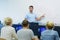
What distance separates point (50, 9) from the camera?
6.19 metres

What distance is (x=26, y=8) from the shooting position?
655cm

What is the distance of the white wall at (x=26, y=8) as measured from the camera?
6133 mm

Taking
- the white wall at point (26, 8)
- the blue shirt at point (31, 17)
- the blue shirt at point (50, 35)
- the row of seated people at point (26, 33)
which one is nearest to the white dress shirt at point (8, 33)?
the row of seated people at point (26, 33)

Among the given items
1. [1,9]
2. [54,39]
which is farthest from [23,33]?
[1,9]

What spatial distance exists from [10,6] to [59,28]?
2.30m

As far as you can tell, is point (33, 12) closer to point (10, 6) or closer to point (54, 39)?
point (10, 6)

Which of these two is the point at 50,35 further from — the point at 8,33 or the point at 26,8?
the point at 26,8

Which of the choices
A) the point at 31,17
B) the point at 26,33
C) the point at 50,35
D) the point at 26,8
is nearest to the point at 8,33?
the point at 26,33

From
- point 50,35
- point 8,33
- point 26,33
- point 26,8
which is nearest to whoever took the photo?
point 50,35

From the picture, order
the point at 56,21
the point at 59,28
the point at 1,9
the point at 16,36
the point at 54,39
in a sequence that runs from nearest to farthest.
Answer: the point at 54,39 → the point at 16,36 → the point at 59,28 → the point at 56,21 → the point at 1,9

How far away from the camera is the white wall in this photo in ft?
20.1

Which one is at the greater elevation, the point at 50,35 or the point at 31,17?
the point at 31,17

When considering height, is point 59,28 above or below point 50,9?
below

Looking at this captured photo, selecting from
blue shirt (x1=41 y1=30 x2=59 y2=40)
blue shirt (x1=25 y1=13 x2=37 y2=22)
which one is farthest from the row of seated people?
blue shirt (x1=25 y1=13 x2=37 y2=22)
